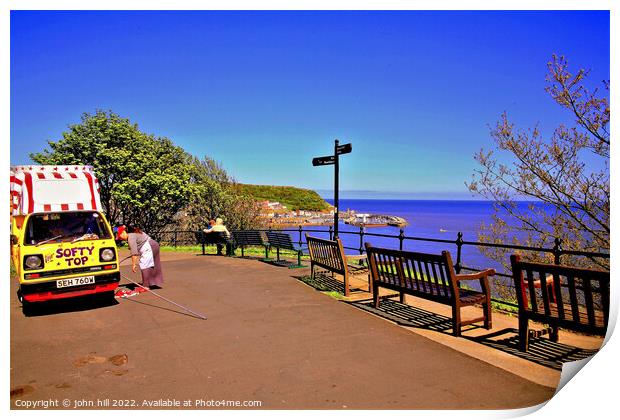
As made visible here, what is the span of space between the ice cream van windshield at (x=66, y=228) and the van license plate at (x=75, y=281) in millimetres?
684

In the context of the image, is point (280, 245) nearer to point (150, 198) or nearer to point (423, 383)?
point (423, 383)

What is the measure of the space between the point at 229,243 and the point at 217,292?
6.01 m

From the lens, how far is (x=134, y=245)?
28.5ft

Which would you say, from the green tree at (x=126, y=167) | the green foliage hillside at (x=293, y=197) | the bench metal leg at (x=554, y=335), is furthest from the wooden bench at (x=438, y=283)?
the green foliage hillside at (x=293, y=197)

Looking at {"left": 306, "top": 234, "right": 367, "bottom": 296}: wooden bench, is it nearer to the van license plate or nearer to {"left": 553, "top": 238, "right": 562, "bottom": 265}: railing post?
{"left": 553, "top": 238, "right": 562, "bottom": 265}: railing post

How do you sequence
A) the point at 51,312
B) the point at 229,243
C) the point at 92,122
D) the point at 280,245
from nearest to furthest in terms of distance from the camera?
the point at 51,312, the point at 280,245, the point at 229,243, the point at 92,122

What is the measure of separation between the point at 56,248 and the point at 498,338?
675 cm

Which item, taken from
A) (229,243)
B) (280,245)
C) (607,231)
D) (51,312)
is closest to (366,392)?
(51,312)

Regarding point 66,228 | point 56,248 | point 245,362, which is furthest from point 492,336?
point 66,228

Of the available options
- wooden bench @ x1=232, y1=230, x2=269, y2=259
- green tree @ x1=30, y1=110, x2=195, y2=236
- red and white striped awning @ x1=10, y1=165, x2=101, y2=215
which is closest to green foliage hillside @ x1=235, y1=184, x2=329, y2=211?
green tree @ x1=30, y1=110, x2=195, y2=236

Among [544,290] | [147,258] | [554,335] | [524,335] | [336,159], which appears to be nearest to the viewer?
[544,290]

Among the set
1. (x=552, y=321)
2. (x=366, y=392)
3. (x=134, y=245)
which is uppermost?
(x=134, y=245)

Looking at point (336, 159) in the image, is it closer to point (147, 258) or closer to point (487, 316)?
point (147, 258)

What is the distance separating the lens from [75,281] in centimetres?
693
